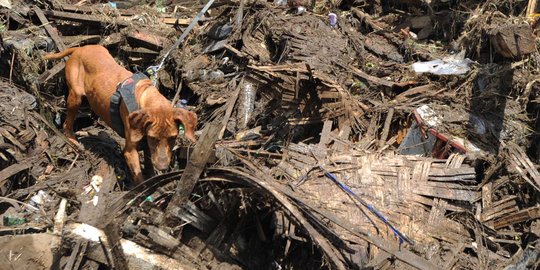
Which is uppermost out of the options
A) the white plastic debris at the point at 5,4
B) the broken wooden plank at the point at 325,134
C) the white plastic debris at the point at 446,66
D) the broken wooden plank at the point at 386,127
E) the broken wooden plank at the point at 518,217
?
the white plastic debris at the point at 5,4

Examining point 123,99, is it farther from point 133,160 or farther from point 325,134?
point 325,134

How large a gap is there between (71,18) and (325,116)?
15.4ft

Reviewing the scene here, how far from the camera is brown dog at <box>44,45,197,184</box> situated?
217 inches

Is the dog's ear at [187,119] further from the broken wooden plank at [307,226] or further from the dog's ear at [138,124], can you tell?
the broken wooden plank at [307,226]

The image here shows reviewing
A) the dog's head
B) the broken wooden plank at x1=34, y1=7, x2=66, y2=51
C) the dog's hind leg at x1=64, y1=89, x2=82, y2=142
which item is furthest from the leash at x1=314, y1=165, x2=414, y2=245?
the broken wooden plank at x1=34, y1=7, x2=66, y2=51

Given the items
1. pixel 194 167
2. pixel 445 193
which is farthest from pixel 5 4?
pixel 445 193

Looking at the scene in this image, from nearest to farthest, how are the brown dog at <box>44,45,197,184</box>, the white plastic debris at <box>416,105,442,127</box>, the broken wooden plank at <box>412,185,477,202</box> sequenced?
the broken wooden plank at <box>412,185,477,202</box>, the brown dog at <box>44,45,197,184</box>, the white plastic debris at <box>416,105,442,127</box>

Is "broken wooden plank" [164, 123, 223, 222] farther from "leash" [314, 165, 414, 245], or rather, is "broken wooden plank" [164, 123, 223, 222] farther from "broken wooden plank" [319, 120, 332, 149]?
"broken wooden plank" [319, 120, 332, 149]

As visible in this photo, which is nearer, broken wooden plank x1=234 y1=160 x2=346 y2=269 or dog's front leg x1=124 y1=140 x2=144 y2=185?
broken wooden plank x1=234 y1=160 x2=346 y2=269

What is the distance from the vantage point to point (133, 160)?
5910 mm

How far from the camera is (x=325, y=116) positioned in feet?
21.3

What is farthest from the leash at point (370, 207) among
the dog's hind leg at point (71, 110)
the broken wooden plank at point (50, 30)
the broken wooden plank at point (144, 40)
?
the broken wooden plank at point (50, 30)

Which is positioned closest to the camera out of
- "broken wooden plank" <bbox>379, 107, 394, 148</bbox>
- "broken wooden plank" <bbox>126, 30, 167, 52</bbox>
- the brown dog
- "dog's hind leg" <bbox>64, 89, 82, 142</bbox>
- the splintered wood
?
the splintered wood

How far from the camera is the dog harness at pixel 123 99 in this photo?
5.63 meters
